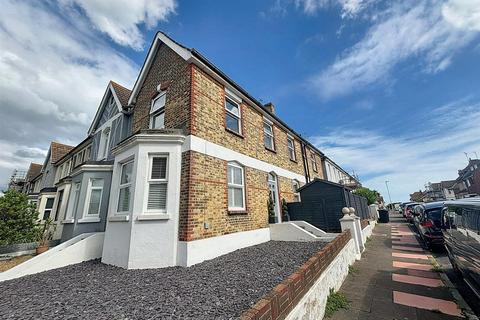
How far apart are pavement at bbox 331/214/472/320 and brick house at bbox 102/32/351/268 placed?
3700 millimetres

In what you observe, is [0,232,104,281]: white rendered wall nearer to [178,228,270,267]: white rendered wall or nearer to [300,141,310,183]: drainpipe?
[178,228,270,267]: white rendered wall

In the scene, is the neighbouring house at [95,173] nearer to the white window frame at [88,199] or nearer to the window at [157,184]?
the white window frame at [88,199]

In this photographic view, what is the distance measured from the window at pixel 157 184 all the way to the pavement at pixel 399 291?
17.1ft

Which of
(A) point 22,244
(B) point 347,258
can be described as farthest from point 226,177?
(A) point 22,244

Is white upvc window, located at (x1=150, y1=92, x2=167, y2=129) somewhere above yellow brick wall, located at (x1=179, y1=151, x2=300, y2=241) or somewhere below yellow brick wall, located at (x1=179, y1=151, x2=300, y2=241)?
above

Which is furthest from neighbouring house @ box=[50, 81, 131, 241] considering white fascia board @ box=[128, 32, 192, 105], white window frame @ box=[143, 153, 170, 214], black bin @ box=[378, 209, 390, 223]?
black bin @ box=[378, 209, 390, 223]

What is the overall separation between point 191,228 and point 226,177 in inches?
91.5

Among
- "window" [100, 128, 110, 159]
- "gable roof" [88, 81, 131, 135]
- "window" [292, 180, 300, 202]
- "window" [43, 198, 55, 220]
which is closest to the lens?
"gable roof" [88, 81, 131, 135]

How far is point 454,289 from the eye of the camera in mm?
5148

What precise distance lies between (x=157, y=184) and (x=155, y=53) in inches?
277

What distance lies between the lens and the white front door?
1056 centimetres

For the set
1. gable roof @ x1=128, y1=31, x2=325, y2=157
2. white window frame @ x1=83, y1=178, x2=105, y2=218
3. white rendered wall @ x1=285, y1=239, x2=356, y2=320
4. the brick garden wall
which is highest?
gable roof @ x1=128, y1=31, x2=325, y2=157

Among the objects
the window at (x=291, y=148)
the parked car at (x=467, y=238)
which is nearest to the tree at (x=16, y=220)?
the window at (x=291, y=148)

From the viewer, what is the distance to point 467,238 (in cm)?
436
